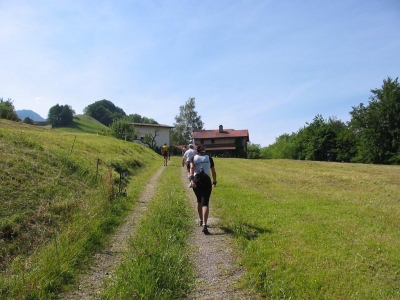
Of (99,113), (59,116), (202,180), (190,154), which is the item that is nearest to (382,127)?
(190,154)

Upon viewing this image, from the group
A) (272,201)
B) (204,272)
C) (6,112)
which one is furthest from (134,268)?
(6,112)

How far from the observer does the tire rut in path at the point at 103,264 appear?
15.2ft

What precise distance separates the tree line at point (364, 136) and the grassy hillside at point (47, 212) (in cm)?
5416

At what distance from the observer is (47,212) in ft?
25.1

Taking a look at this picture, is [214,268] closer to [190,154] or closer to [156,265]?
[156,265]

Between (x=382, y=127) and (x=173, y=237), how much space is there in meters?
59.3

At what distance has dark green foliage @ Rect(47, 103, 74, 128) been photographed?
110688 mm

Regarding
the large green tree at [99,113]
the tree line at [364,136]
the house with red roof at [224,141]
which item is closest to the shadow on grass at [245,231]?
the tree line at [364,136]

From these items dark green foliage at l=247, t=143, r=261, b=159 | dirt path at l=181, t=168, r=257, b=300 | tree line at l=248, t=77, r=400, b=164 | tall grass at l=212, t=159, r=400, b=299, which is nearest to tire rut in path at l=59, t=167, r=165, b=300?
dirt path at l=181, t=168, r=257, b=300

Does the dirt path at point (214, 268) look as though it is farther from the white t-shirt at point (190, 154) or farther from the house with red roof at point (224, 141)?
the house with red roof at point (224, 141)

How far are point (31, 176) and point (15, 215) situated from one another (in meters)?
2.60

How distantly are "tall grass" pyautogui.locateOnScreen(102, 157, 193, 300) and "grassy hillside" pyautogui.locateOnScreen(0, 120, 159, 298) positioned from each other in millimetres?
966

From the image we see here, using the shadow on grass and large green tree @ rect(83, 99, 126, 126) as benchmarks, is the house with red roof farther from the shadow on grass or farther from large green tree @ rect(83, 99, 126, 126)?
large green tree @ rect(83, 99, 126, 126)

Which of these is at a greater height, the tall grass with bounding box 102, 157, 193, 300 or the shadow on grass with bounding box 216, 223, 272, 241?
the shadow on grass with bounding box 216, 223, 272, 241
